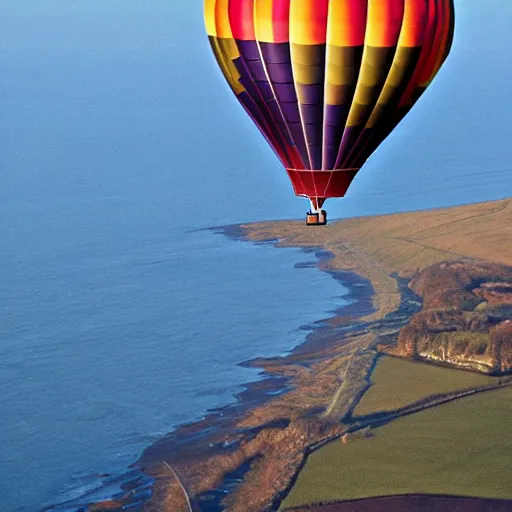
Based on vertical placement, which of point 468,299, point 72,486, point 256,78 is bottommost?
point 72,486

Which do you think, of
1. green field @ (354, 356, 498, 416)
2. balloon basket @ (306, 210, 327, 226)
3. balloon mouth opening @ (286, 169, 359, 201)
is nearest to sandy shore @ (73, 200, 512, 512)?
green field @ (354, 356, 498, 416)

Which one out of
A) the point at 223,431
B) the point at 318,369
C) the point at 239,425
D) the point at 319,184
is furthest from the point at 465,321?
the point at 319,184

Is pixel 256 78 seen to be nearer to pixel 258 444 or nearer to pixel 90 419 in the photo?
pixel 258 444

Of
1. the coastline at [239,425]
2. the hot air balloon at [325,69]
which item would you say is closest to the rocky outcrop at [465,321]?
the coastline at [239,425]

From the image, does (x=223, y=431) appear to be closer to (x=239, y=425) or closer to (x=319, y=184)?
(x=239, y=425)

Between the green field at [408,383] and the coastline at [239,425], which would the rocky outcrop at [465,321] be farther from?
the coastline at [239,425]

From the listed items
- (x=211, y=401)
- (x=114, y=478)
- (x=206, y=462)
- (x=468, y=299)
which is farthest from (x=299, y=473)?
(x=468, y=299)
